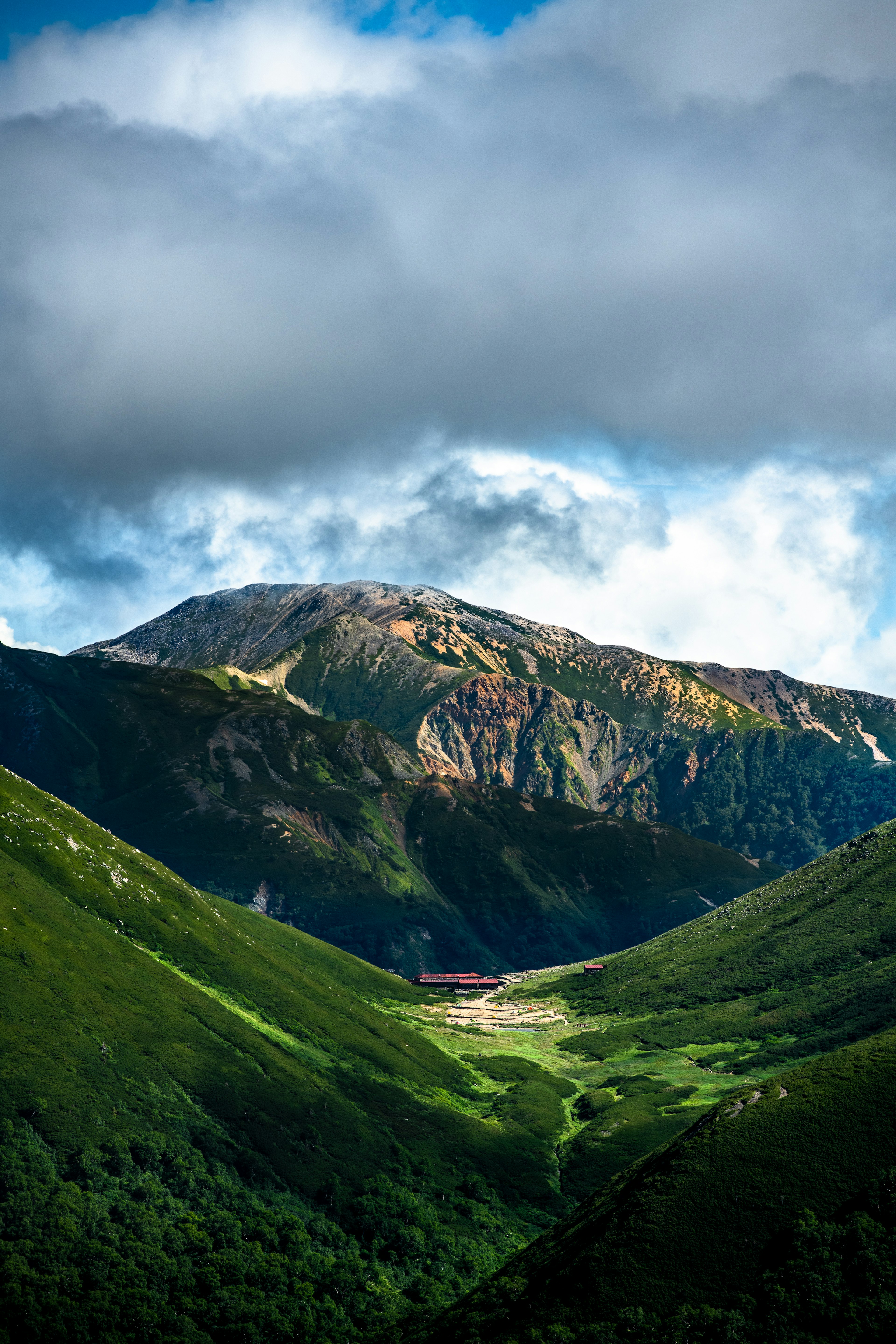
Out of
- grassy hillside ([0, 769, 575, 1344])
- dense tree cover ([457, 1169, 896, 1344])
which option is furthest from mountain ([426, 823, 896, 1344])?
grassy hillside ([0, 769, 575, 1344])

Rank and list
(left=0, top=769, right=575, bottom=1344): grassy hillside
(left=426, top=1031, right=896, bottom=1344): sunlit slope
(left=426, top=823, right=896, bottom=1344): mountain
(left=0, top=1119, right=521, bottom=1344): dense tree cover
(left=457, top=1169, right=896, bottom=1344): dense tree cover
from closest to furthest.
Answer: (left=457, top=1169, right=896, bottom=1344): dense tree cover < (left=426, top=823, right=896, bottom=1344): mountain < (left=426, top=1031, right=896, bottom=1344): sunlit slope < (left=0, top=1119, right=521, bottom=1344): dense tree cover < (left=0, top=769, right=575, bottom=1344): grassy hillside

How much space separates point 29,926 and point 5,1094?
42.9 meters

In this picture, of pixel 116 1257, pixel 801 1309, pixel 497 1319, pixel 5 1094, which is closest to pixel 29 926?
pixel 5 1094

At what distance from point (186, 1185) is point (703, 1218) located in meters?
77.5

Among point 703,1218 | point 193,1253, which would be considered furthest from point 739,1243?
point 193,1253

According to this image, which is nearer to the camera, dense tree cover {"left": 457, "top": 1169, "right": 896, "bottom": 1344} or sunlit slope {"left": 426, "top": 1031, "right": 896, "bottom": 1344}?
dense tree cover {"left": 457, "top": 1169, "right": 896, "bottom": 1344}

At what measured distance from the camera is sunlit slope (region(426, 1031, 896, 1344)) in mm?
111750

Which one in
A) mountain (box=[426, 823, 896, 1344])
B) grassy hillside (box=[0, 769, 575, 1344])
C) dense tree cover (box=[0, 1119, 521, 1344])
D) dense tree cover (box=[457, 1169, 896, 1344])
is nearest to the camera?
dense tree cover (box=[457, 1169, 896, 1344])

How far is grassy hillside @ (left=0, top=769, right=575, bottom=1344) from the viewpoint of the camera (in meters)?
127

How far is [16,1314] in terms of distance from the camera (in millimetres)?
115750

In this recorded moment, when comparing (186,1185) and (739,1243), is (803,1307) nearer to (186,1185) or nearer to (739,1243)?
(739,1243)

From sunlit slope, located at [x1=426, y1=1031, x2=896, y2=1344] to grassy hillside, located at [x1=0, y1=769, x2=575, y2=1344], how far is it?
2507cm

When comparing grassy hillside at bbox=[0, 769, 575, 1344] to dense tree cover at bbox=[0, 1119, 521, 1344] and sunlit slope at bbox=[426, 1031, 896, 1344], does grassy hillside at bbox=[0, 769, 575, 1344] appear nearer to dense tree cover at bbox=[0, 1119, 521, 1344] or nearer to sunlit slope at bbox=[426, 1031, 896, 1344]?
dense tree cover at bbox=[0, 1119, 521, 1344]

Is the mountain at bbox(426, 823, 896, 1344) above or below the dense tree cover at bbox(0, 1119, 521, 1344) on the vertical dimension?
above
